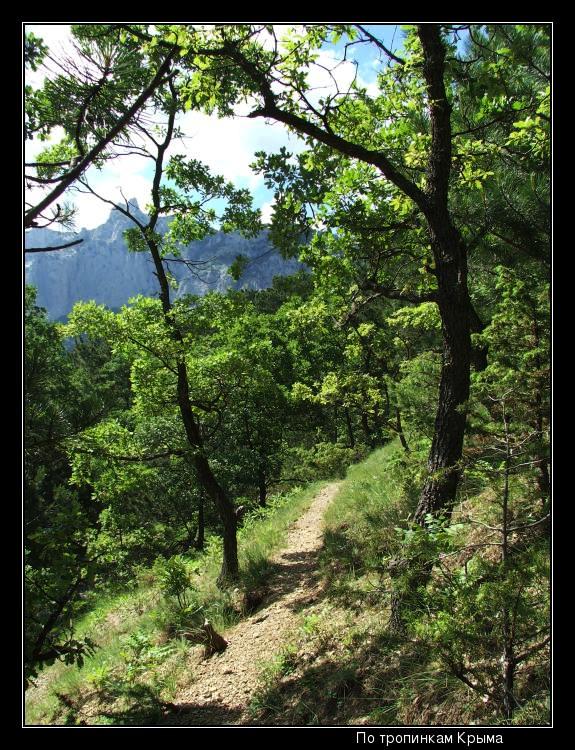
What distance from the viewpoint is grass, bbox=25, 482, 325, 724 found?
17.4 ft

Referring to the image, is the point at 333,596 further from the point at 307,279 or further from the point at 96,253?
the point at 96,253

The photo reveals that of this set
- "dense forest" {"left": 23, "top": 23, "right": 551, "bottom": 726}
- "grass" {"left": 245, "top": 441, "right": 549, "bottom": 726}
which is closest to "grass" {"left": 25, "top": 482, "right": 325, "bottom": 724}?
"dense forest" {"left": 23, "top": 23, "right": 551, "bottom": 726}

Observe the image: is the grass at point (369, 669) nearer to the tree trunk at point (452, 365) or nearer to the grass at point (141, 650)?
the tree trunk at point (452, 365)

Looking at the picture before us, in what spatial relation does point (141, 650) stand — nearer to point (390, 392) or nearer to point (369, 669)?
point (369, 669)

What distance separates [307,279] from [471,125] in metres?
2.48

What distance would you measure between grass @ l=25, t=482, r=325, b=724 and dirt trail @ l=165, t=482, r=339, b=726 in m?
0.29

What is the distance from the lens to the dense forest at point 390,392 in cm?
288

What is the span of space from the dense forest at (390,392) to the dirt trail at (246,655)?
2.5 inches

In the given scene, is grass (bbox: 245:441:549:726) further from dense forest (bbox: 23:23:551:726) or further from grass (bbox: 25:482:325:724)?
grass (bbox: 25:482:325:724)

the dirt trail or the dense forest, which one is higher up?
the dense forest

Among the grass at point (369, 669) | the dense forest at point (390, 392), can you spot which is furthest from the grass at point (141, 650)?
the grass at point (369, 669)

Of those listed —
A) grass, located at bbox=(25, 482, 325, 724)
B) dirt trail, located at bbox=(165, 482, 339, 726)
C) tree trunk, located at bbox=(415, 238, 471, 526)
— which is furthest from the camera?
grass, located at bbox=(25, 482, 325, 724)

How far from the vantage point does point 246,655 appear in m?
5.68

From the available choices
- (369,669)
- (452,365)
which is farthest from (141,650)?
(452,365)
